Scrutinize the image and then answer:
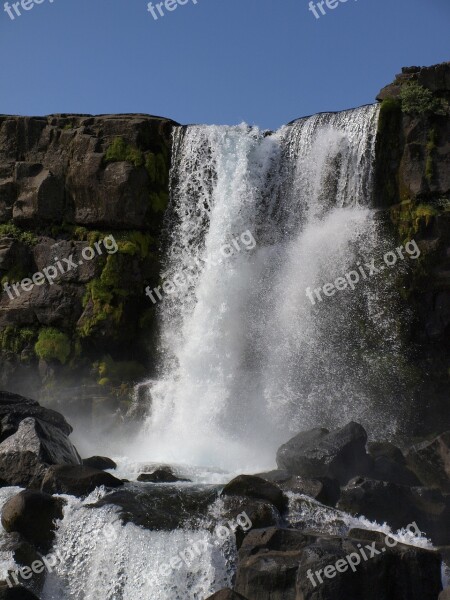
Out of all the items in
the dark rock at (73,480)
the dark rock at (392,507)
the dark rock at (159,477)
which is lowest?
the dark rock at (392,507)

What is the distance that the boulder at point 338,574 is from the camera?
32.1 feet

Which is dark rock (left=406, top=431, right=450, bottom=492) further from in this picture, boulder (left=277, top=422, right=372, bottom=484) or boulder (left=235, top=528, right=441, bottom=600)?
boulder (left=235, top=528, right=441, bottom=600)

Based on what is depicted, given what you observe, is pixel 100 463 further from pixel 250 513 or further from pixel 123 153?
pixel 123 153

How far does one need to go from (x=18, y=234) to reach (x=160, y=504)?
1482 cm

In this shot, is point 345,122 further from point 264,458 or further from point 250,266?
point 264,458

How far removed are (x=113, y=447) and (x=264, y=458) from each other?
14.6 ft

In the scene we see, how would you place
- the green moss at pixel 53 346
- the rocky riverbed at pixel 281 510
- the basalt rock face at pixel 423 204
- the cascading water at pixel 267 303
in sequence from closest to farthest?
1. the rocky riverbed at pixel 281 510
2. the cascading water at pixel 267 303
3. the basalt rock face at pixel 423 204
4. the green moss at pixel 53 346

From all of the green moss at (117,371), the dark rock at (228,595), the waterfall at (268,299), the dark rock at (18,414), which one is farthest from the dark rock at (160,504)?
the green moss at (117,371)

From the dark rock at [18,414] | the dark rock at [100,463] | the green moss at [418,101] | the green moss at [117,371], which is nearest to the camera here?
the dark rock at [18,414]

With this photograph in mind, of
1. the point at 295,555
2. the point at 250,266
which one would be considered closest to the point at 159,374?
the point at 250,266

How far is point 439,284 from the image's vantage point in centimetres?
2105

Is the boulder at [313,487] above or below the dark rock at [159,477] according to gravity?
below

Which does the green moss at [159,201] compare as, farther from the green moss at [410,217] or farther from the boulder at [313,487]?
the boulder at [313,487]

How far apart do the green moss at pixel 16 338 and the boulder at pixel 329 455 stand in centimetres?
1078
